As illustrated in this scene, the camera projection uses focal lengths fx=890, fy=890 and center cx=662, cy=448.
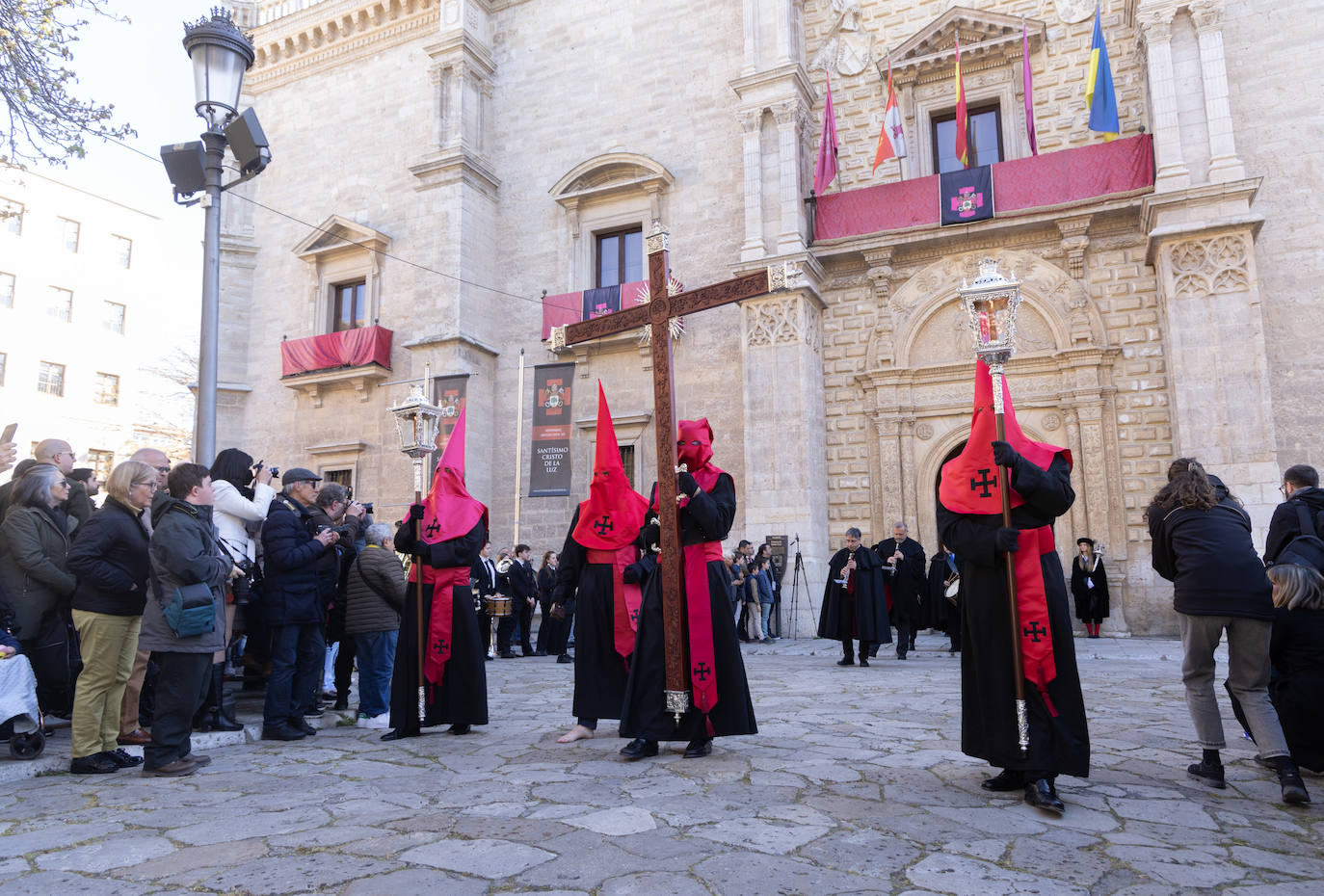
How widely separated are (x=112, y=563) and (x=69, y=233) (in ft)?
109

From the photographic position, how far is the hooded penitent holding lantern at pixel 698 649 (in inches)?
203

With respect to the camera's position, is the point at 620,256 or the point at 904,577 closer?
the point at 904,577

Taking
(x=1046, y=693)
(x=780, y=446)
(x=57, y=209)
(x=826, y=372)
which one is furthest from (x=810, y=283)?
(x=57, y=209)

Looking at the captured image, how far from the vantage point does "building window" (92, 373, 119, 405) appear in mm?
32281

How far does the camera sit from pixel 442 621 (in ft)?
20.5

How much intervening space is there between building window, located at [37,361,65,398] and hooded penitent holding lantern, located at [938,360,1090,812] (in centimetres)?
3419

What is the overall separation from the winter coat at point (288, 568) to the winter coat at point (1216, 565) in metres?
5.29

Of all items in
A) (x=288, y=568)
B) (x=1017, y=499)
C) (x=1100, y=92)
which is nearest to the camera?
(x=1017, y=499)

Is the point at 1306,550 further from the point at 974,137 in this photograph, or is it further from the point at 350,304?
the point at 350,304

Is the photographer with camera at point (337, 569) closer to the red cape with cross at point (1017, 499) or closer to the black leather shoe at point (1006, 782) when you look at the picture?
the red cape with cross at point (1017, 499)

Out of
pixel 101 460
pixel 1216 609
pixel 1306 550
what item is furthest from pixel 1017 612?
pixel 101 460

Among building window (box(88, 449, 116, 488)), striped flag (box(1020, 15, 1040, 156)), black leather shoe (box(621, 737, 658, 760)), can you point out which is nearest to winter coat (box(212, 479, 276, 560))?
black leather shoe (box(621, 737, 658, 760))

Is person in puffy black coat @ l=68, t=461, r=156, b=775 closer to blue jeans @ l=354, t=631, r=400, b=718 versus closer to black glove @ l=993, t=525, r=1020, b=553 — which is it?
blue jeans @ l=354, t=631, r=400, b=718

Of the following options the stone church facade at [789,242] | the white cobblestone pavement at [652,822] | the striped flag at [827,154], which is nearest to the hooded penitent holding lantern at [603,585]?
the white cobblestone pavement at [652,822]
